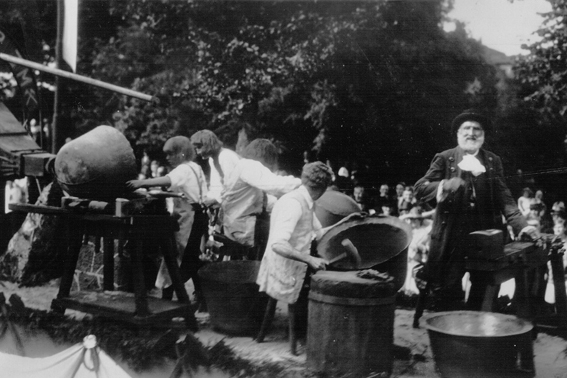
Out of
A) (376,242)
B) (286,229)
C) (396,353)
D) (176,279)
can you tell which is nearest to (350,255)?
(286,229)

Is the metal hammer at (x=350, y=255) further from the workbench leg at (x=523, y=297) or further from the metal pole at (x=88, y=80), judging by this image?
the metal pole at (x=88, y=80)

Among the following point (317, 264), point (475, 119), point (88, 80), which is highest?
point (88, 80)

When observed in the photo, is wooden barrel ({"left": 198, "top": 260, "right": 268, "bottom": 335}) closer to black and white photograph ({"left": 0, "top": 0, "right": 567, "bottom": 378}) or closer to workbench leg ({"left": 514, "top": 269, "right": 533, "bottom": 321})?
black and white photograph ({"left": 0, "top": 0, "right": 567, "bottom": 378})

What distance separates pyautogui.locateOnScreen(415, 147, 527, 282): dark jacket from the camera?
5.07 metres

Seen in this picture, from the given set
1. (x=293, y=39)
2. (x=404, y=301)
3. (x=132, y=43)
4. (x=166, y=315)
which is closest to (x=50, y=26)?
(x=132, y=43)

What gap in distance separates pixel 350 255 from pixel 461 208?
4.25 ft

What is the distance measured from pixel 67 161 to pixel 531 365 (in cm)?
393

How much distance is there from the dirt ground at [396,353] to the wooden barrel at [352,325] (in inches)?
10.1

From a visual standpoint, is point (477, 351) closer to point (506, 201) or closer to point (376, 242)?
point (376, 242)

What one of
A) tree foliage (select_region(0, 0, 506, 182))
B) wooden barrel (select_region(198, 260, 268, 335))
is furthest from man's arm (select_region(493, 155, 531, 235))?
wooden barrel (select_region(198, 260, 268, 335))

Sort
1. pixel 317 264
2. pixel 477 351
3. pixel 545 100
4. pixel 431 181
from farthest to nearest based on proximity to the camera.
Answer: pixel 431 181
pixel 545 100
pixel 317 264
pixel 477 351

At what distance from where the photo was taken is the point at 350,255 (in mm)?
4453

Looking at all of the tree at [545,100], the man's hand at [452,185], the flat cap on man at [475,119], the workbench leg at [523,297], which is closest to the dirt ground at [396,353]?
the workbench leg at [523,297]

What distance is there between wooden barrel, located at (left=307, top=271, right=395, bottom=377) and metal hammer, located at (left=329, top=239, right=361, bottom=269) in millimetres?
331
